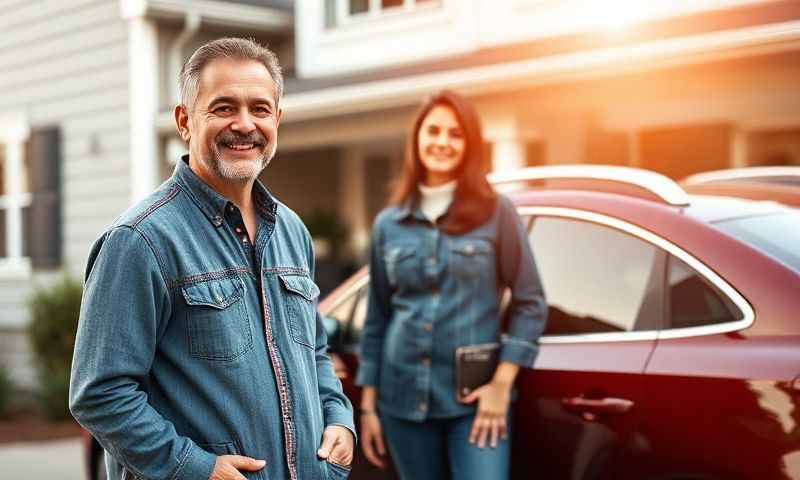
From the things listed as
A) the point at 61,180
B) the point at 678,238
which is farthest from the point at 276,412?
the point at 61,180

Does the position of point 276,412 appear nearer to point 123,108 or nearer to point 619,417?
point 619,417

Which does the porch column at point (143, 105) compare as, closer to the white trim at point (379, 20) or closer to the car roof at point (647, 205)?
the white trim at point (379, 20)

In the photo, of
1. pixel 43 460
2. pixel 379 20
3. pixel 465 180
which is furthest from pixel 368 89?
pixel 465 180

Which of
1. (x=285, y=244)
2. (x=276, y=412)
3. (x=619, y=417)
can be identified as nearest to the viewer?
(x=276, y=412)

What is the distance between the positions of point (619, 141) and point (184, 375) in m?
8.13

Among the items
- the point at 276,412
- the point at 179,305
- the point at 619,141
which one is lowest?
the point at 276,412

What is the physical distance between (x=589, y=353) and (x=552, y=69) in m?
4.04

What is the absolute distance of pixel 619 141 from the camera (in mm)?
9727

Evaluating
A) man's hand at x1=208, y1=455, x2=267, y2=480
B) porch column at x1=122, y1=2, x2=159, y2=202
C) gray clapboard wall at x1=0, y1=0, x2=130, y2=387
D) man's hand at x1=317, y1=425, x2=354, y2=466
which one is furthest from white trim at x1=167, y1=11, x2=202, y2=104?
man's hand at x1=208, y1=455, x2=267, y2=480

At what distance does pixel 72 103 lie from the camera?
425 inches

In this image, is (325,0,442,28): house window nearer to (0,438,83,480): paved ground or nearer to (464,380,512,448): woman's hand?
(0,438,83,480): paved ground

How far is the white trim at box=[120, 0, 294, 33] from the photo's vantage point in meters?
9.70

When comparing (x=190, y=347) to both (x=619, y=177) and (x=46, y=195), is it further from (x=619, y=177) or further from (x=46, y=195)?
(x=46, y=195)

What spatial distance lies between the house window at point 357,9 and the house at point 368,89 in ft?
0.07
